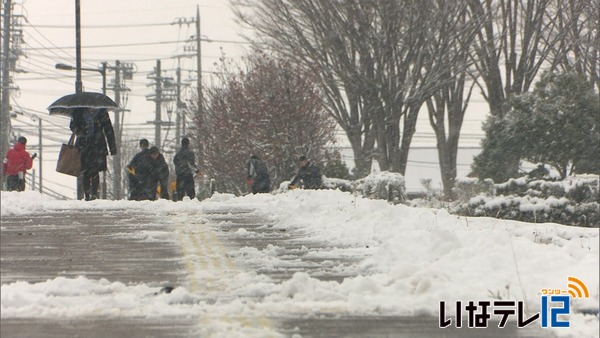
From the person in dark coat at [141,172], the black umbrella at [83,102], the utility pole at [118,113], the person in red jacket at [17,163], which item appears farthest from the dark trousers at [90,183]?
the utility pole at [118,113]

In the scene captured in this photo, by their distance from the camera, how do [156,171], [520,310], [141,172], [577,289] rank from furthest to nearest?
[156,171] → [141,172] → [577,289] → [520,310]

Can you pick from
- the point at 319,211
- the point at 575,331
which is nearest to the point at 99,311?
the point at 575,331

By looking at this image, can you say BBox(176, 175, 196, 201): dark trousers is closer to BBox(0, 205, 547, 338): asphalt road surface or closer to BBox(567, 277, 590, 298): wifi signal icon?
BBox(0, 205, 547, 338): asphalt road surface

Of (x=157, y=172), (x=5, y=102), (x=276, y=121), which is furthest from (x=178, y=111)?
(x=157, y=172)

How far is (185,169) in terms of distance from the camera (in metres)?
25.4

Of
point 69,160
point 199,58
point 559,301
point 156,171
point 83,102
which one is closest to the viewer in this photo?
point 559,301

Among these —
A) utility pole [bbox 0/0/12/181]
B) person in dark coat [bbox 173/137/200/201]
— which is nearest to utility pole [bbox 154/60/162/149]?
utility pole [bbox 0/0/12/181]

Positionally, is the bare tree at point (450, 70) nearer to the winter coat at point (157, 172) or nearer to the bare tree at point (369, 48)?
the bare tree at point (369, 48)

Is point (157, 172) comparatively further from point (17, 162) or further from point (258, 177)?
point (17, 162)

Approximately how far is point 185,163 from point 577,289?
57.1 feet

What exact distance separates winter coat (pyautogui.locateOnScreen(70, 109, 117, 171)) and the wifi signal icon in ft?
44.1

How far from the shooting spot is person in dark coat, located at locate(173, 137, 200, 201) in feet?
82.6

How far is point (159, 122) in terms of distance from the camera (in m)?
74.9

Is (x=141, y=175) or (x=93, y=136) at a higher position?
(x=93, y=136)
